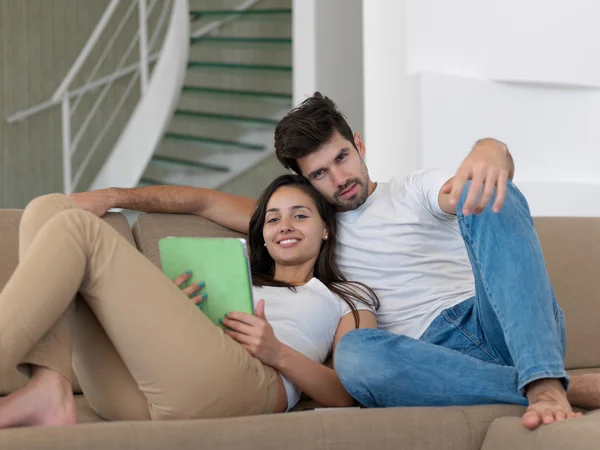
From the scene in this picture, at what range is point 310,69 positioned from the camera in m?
4.11

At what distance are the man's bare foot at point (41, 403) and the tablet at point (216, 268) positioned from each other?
1.11 feet

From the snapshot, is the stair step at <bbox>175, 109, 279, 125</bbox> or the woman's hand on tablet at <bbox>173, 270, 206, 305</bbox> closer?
the woman's hand on tablet at <bbox>173, 270, 206, 305</bbox>

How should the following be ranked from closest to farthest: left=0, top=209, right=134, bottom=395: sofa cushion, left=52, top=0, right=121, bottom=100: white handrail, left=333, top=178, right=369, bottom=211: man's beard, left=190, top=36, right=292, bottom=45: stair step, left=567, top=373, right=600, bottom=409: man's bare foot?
left=567, top=373, right=600, bottom=409: man's bare foot < left=0, top=209, right=134, bottom=395: sofa cushion < left=333, top=178, right=369, bottom=211: man's beard < left=190, top=36, right=292, bottom=45: stair step < left=52, top=0, right=121, bottom=100: white handrail

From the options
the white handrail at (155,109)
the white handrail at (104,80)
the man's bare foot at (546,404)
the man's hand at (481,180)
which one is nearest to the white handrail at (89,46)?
the white handrail at (104,80)

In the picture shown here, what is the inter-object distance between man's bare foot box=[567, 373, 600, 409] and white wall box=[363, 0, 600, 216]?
5.67ft

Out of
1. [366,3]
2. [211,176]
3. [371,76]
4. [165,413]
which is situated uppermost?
[366,3]

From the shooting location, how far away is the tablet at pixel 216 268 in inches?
63.4

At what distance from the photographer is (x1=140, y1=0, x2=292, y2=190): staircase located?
213 inches

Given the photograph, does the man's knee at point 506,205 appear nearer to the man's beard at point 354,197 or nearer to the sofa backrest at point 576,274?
the man's beard at point 354,197

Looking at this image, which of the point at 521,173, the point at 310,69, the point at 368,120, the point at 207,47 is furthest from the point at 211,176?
the point at 521,173

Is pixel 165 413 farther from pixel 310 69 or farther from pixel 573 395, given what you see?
pixel 310 69

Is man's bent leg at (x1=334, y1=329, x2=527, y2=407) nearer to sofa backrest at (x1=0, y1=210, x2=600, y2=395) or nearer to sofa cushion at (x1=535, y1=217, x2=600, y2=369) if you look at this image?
sofa backrest at (x1=0, y1=210, x2=600, y2=395)

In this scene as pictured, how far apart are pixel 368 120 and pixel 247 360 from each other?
213 centimetres

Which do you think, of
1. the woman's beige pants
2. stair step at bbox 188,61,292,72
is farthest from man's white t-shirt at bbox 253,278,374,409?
stair step at bbox 188,61,292,72
